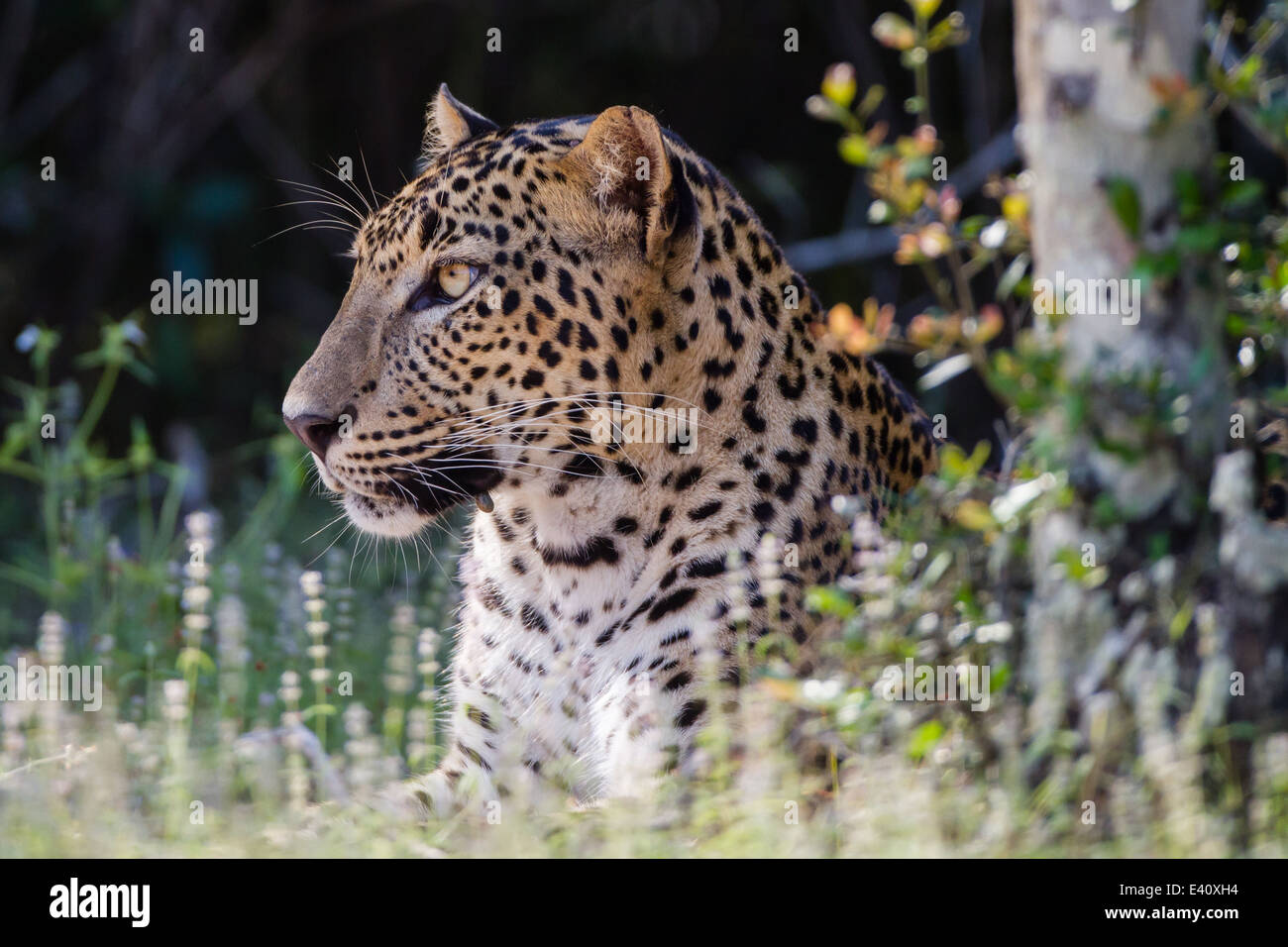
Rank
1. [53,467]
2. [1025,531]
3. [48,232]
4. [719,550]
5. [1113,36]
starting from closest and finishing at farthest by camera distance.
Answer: [1113,36]
[1025,531]
[719,550]
[53,467]
[48,232]

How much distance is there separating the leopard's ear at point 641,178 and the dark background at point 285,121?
562 centimetres

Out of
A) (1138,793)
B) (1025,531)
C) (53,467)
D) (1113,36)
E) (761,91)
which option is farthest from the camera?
(761,91)

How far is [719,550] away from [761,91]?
8.26m

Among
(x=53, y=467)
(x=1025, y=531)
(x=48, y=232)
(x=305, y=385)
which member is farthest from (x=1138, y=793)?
(x=48, y=232)

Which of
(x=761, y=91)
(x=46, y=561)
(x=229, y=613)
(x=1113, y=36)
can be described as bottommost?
(x=229, y=613)

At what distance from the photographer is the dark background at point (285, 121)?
430 inches

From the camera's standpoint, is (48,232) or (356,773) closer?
(356,773)

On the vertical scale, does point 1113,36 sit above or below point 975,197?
below

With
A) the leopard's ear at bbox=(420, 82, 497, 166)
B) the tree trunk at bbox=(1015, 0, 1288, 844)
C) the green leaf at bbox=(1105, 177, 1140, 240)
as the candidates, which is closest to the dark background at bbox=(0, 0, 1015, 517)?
the leopard's ear at bbox=(420, 82, 497, 166)

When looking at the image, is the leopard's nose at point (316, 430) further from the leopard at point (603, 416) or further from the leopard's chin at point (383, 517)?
the leopard's chin at point (383, 517)

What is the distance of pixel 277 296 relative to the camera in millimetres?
12531

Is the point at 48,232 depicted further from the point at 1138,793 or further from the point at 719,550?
the point at 1138,793

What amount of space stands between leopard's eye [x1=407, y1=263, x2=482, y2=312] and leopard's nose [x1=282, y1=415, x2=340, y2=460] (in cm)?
43

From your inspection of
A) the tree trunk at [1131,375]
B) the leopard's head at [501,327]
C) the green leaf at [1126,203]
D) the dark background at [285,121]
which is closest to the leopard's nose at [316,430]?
the leopard's head at [501,327]
